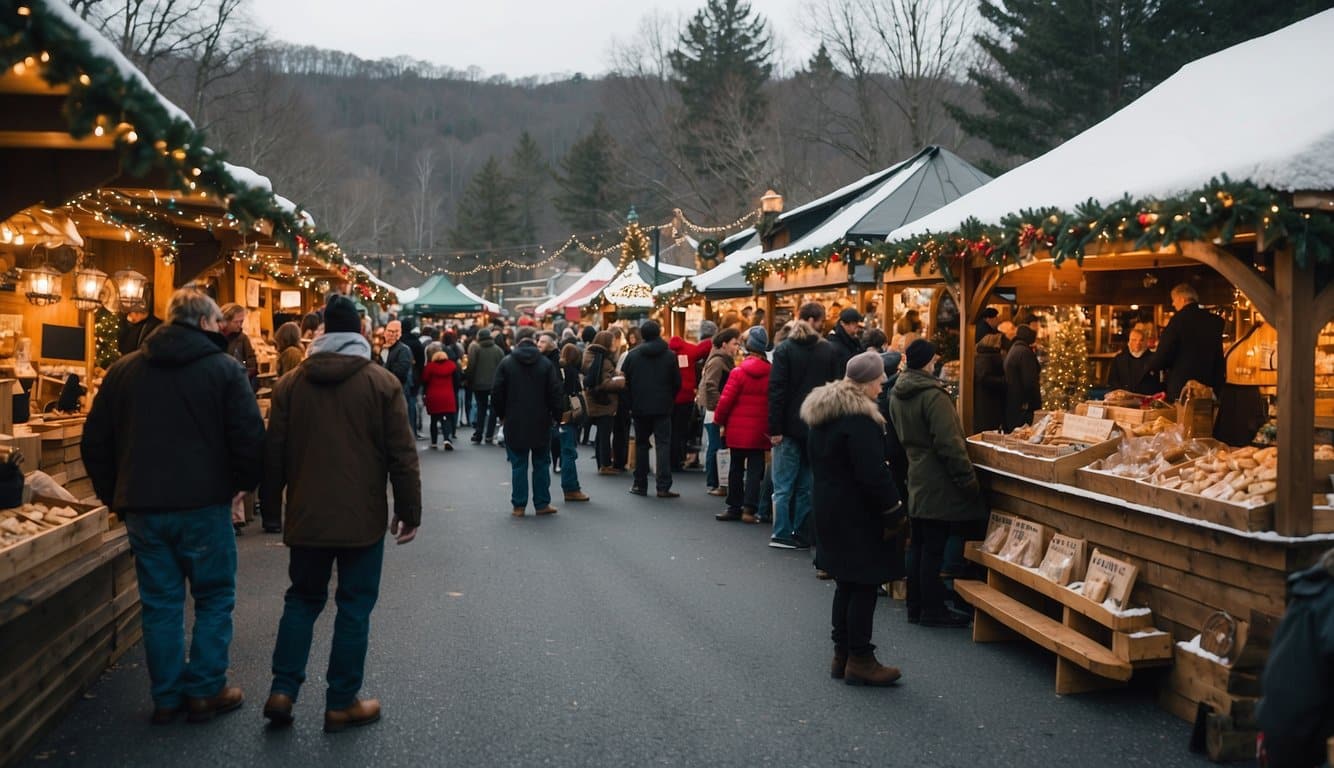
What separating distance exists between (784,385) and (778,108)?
33.2m

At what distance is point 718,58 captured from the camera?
158ft

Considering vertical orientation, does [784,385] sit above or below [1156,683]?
above

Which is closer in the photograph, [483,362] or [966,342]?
[966,342]

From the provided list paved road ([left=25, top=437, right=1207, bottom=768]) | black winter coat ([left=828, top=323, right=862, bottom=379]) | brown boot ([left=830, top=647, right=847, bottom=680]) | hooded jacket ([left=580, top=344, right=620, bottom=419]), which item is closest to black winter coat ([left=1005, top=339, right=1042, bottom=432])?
black winter coat ([left=828, top=323, right=862, bottom=379])

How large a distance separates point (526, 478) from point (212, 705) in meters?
6.36

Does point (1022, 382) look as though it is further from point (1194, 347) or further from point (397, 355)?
point (397, 355)

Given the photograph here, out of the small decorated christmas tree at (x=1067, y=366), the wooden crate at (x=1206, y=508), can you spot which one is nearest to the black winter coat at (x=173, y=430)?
the wooden crate at (x=1206, y=508)

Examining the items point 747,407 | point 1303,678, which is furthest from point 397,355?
point 1303,678

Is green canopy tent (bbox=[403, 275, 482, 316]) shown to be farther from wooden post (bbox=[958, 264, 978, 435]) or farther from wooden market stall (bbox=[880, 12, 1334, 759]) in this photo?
wooden market stall (bbox=[880, 12, 1334, 759])

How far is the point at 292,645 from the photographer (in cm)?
525

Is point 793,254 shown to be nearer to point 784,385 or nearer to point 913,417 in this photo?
point 784,385

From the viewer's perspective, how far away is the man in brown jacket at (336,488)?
520cm

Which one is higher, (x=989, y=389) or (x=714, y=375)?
(x=714, y=375)

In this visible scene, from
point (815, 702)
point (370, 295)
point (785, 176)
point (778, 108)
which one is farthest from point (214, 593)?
point (778, 108)
